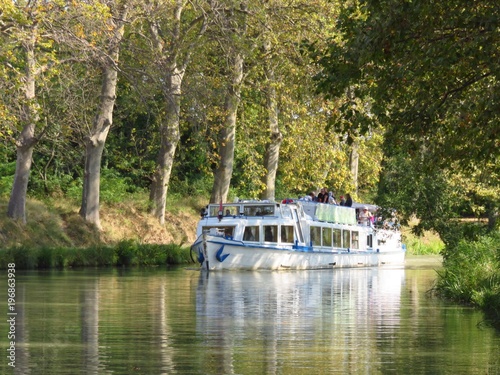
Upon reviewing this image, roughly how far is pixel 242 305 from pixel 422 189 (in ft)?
39.9

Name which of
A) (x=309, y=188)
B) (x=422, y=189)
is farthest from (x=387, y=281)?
(x=309, y=188)

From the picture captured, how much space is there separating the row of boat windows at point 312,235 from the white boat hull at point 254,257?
1.87 feet

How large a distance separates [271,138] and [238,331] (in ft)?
137

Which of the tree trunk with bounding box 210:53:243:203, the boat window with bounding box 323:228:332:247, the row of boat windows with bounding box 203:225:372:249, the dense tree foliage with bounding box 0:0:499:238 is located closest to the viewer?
the dense tree foliage with bounding box 0:0:499:238

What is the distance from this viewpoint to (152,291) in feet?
107

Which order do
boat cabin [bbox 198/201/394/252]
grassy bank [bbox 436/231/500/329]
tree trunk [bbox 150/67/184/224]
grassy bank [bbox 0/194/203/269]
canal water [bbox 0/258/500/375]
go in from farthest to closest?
1. tree trunk [bbox 150/67/184/224]
2. boat cabin [bbox 198/201/394/252]
3. grassy bank [bbox 0/194/203/269]
4. grassy bank [bbox 436/231/500/329]
5. canal water [bbox 0/258/500/375]

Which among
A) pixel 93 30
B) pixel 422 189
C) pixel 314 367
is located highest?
pixel 93 30

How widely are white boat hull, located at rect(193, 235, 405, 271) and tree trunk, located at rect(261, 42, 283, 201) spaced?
5859mm

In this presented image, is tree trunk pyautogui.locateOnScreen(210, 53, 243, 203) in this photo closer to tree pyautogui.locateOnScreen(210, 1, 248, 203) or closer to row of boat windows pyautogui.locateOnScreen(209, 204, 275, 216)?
tree pyautogui.locateOnScreen(210, 1, 248, 203)

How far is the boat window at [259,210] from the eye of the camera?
172 feet

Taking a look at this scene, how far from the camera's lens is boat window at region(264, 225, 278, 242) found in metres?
52.0

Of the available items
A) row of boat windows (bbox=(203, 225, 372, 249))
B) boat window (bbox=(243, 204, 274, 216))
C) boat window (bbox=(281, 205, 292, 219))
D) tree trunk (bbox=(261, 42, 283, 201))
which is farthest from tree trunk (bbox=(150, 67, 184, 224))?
boat window (bbox=(281, 205, 292, 219))

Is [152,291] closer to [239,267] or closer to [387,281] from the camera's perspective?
[387,281]

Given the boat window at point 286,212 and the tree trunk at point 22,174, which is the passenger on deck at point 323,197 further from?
the tree trunk at point 22,174
